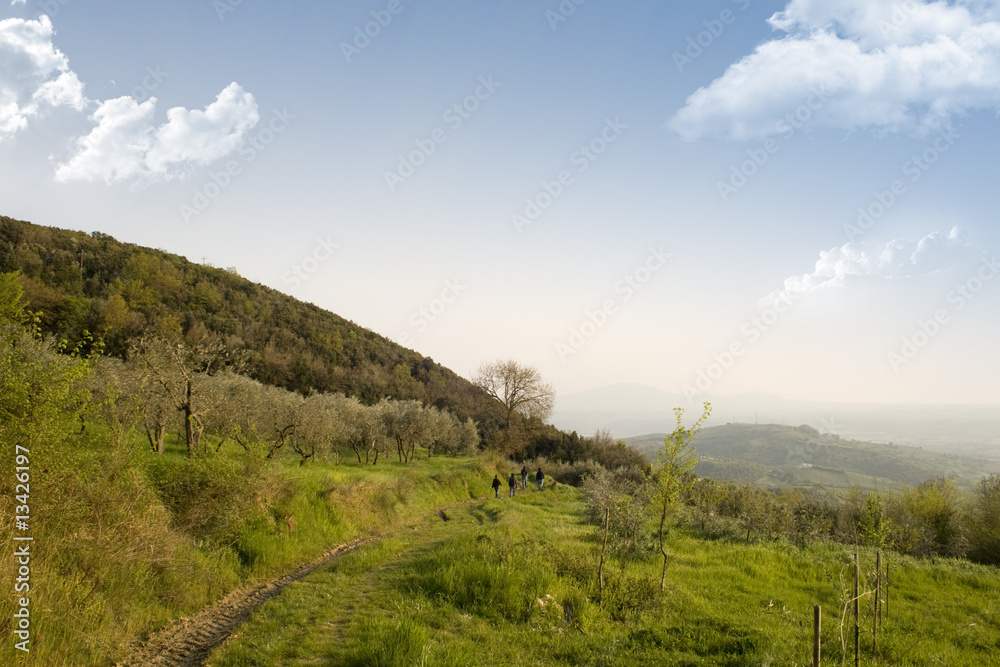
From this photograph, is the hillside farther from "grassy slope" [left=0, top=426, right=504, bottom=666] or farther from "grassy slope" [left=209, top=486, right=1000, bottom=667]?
"grassy slope" [left=209, top=486, right=1000, bottom=667]

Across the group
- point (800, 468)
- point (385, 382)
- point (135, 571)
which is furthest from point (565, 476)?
point (800, 468)

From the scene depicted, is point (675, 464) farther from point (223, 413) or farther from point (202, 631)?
point (223, 413)

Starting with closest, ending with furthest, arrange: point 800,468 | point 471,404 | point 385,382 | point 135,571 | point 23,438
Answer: point 23,438
point 135,571
point 385,382
point 471,404
point 800,468

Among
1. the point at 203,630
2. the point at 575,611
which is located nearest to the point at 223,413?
the point at 203,630

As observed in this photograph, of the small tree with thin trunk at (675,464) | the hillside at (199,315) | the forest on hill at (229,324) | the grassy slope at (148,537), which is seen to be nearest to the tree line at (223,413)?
the grassy slope at (148,537)

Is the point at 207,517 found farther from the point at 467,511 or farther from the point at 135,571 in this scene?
the point at 467,511

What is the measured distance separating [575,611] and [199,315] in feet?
214

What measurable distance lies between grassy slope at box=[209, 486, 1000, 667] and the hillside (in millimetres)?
41557

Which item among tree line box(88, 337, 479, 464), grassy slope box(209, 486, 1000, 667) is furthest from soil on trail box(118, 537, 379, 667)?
tree line box(88, 337, 479, 464)

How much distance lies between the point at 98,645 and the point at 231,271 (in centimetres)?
8463

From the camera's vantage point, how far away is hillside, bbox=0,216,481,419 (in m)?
49.2

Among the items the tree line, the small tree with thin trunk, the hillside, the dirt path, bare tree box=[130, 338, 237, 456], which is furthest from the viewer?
the hillside

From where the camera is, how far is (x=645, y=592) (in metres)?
13.9

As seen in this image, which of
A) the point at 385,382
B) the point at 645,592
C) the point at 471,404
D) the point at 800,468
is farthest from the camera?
the point at 800,468
